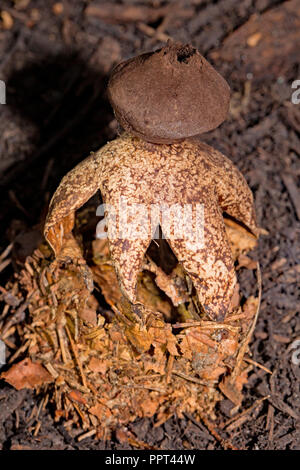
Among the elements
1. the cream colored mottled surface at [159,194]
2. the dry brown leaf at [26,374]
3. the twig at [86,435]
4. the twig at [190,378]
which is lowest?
the twig at [86,435]

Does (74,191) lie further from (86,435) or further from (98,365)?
(86,435)

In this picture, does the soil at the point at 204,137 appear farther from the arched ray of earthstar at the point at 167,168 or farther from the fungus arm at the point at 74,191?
the arched ray of earthstar at the point at 167,168

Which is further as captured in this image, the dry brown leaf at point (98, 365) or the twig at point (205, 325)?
the dry brown leaf at point (98, 365)

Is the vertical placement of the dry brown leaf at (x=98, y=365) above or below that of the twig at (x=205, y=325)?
below

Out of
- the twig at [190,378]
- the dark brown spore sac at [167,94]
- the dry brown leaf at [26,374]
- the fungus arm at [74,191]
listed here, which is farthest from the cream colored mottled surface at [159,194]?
the dry brown leaf at [26,374]

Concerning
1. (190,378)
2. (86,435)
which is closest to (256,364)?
(190,378)

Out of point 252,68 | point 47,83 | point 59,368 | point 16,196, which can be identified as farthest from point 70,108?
point 59,368

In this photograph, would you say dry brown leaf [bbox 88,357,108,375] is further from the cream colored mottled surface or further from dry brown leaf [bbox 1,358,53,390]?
the cream colored mottled surface

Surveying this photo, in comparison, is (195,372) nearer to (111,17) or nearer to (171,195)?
(171,195)
